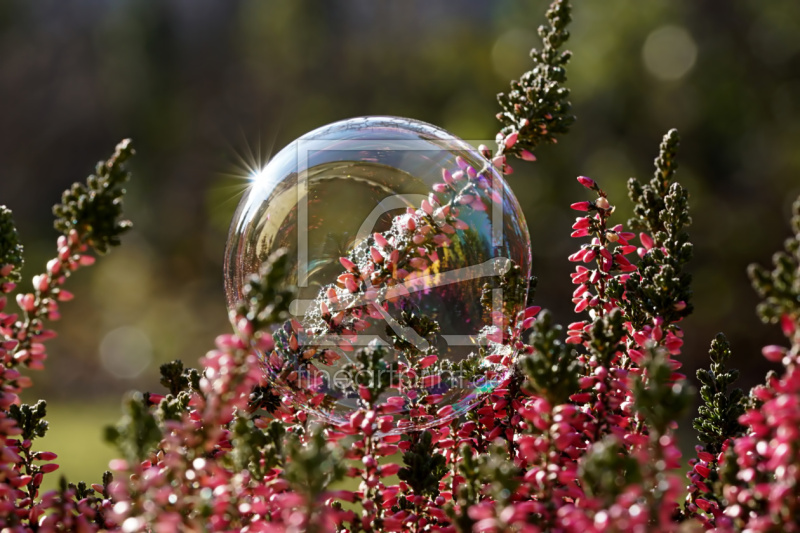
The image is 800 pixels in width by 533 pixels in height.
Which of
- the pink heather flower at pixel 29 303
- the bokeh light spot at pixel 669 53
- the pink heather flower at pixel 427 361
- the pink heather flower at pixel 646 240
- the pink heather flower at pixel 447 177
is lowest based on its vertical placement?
the pink heather flower at pixel 427 361

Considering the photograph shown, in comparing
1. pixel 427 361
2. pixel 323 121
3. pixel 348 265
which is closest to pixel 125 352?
pixel 323 121

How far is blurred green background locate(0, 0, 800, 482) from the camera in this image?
15461mm

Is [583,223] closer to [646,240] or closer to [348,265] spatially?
[646,240]

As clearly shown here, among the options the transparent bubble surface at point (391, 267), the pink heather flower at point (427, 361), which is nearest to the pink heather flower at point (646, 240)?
the transparent bubble surface at point (391, 267)

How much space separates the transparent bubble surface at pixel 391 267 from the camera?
2.25m

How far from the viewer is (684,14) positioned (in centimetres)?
1658

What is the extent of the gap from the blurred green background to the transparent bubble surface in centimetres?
1081

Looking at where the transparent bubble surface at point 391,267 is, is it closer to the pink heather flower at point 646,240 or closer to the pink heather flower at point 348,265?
the pink heather flower at point 348,265

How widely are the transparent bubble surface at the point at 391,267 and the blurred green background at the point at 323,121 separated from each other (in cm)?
1081

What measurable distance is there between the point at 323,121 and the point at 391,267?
19292 millimetres

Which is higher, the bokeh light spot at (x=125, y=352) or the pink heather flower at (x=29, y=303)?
the bokeh light spot at (x=125, y=352)

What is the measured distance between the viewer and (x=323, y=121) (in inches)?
827

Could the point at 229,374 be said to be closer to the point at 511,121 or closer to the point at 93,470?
the point at 511,121

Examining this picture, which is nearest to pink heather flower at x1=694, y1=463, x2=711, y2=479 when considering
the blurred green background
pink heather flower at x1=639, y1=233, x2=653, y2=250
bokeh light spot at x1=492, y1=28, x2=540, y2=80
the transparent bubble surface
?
the transparent bubble surface
